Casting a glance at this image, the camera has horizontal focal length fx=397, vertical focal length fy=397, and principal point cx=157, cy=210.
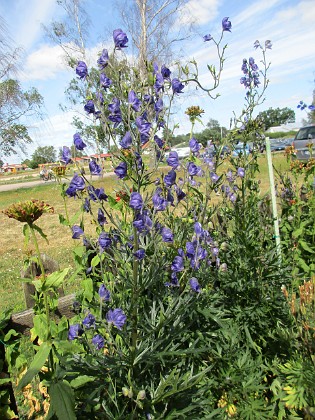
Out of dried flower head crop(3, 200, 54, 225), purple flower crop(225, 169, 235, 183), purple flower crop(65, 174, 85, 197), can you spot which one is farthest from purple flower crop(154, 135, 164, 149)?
purple flower crop(225, 169, 235, 183)

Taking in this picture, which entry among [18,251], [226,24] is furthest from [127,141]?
[18,251]

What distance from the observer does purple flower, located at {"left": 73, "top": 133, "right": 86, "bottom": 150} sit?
5.55ft

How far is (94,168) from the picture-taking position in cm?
170

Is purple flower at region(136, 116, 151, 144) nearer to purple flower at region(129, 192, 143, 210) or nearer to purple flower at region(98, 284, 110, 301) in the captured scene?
purple flower at region(129, 192, 143, 210)

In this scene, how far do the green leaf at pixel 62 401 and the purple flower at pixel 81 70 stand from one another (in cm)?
126

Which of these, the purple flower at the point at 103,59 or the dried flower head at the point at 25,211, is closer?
the purple flower at the point at 103,59

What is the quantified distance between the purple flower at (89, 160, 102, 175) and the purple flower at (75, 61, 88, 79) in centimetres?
36

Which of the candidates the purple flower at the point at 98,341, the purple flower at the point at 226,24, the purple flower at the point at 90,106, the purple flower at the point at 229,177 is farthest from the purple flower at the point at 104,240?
the purple flower at the point at 229,177

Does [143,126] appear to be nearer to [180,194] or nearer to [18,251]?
[180,194]

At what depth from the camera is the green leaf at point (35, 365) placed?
1.57 metres

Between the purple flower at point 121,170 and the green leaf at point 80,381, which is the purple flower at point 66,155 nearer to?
the purple flower at point 121,170

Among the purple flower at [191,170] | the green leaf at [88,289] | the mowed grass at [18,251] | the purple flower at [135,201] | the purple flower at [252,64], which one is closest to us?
the purple flower at [135,201]

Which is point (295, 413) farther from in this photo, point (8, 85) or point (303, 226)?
point (8, 85)

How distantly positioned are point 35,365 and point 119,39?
1.38 m
